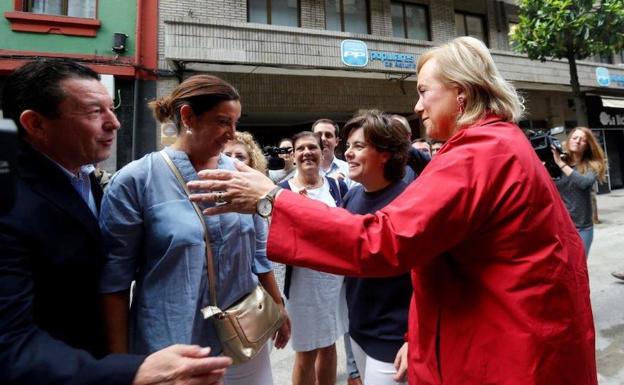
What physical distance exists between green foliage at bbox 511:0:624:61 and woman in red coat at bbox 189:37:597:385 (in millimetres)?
9612

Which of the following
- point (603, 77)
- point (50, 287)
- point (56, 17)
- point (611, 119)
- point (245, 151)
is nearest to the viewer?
point (50, 287)

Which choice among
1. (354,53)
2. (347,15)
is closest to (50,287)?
(354,53)

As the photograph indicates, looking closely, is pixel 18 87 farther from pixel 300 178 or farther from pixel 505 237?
pixel 300 178

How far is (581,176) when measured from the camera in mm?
3926

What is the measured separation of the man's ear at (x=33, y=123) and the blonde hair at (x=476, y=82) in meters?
1.29

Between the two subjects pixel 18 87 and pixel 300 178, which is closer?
pixel 18 87

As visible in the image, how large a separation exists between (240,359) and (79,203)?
2.77ft

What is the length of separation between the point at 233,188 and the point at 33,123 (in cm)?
64

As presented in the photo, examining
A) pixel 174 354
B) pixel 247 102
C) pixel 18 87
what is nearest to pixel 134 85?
pixel 247 102

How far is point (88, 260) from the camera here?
48.3 inches

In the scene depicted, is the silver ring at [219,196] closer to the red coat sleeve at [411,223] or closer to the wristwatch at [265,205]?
the wristwatch at [265,205]

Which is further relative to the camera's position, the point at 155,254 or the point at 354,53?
the point at 354,53

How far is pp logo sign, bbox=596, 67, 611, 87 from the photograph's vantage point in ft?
40.9

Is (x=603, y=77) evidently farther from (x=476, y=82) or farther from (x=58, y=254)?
(x=58, y=254)
